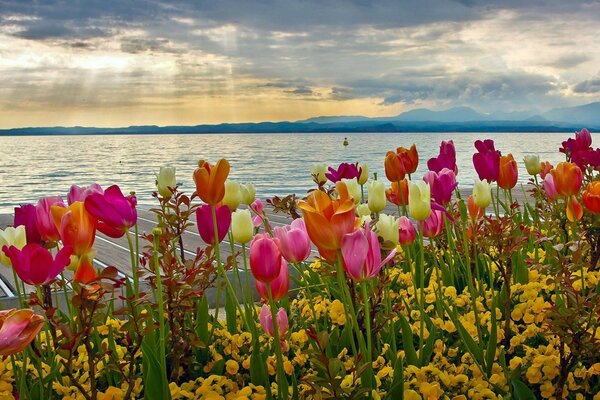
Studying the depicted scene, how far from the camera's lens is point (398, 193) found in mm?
3529

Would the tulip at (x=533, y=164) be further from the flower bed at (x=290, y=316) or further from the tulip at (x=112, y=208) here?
the tulip at (x=112, y=208)

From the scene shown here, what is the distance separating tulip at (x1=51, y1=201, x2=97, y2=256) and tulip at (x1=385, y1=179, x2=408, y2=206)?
152cm

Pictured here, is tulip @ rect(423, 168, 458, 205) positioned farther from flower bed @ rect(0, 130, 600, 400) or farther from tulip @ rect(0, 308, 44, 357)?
tulip @ rect(0, 308, 44, 357)

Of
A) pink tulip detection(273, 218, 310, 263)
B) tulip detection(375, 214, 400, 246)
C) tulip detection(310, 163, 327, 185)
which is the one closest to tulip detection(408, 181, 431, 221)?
tulip detection(375, 214, 400, 246)

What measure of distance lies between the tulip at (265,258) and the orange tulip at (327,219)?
17 centimetres

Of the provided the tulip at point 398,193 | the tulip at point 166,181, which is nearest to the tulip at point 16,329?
the tulip at point 166,181

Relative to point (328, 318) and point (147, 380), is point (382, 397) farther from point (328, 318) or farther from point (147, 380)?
point (328, 318)

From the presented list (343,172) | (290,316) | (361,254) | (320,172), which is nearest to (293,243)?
(361,254)

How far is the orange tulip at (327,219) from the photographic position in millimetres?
1648

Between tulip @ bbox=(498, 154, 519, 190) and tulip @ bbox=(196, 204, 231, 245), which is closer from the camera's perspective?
tulip @ bbox=(196, 204, 231, 245)

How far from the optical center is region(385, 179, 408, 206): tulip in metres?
3.27

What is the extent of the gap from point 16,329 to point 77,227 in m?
0.56

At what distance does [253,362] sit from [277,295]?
24 centimetres

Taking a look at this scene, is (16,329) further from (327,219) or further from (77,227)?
(327,219)
